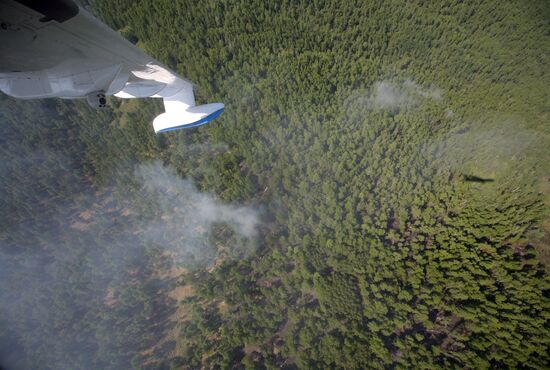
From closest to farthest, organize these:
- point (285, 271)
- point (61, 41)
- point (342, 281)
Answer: point (61, 41), point (342, 281), point (285, 271)

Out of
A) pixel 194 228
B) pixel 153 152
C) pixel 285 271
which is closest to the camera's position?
pixel 285 271

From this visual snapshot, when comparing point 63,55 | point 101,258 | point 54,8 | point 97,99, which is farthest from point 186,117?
point 101,258

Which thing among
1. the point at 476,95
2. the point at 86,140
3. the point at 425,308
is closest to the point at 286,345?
the point at 425,308

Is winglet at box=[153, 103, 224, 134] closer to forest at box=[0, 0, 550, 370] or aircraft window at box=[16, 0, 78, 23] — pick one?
aircraft window at box=[16, 0, 78, 23]

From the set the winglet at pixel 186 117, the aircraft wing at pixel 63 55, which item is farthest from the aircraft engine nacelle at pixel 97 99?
the winglet at pixel 186 117

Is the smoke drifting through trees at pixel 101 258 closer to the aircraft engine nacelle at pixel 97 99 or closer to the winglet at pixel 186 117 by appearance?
the winglet at pixel 186 117

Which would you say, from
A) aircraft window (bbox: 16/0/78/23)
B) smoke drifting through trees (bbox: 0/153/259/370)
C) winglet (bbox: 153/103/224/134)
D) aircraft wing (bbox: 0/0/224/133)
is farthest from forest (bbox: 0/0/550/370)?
aircraft window (bbox: 16/0/78/23)

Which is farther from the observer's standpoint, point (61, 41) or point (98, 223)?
point (98, 223)

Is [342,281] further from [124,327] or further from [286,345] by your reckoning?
[124,327]
